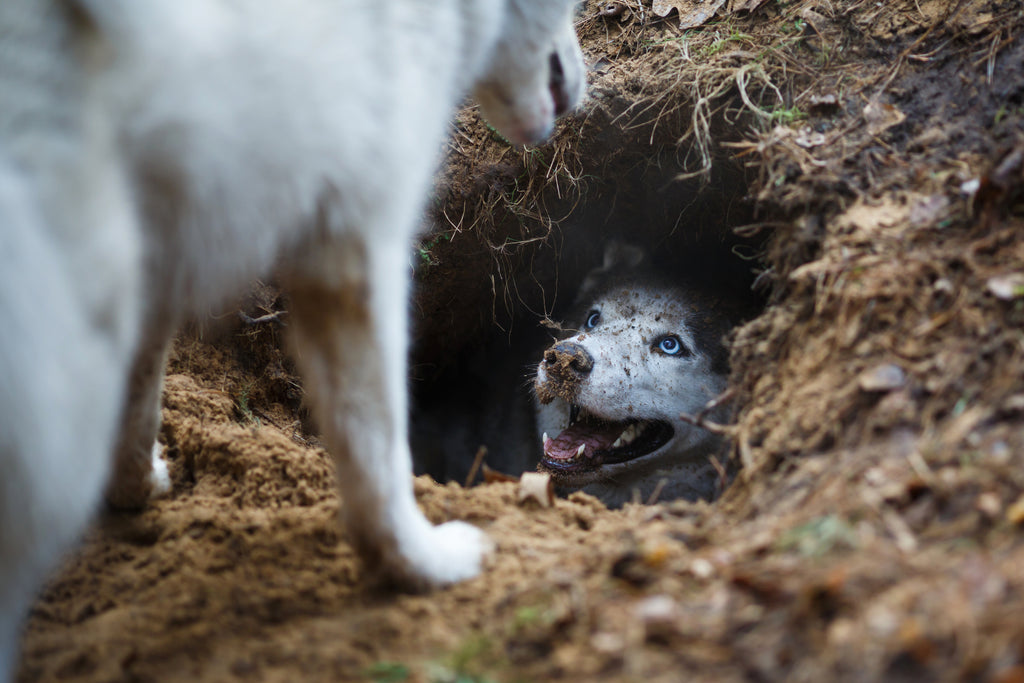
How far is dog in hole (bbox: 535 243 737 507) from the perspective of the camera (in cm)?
404

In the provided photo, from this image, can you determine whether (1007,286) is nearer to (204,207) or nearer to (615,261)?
(204,207)

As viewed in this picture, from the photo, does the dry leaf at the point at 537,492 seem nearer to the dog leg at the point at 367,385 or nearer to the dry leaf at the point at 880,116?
the dog leg at the point at 367,385

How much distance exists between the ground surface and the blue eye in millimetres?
884

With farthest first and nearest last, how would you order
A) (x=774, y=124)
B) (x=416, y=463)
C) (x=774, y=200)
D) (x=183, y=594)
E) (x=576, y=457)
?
(x=416, y=463) → (x=576, y=457) → (x=774, y=124) → (x=774, y=200) → (x=183, y=594)

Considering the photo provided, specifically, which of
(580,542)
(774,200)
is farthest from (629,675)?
(774,200)

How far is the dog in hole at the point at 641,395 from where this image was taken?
13.3 ft

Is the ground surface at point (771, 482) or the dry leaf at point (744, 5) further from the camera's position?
the dry leaf at point (744, 5)

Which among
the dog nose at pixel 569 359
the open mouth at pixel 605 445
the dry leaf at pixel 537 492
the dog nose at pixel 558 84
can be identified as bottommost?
the open mouth at pixel 605 445

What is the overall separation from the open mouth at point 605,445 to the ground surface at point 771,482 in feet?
4.27

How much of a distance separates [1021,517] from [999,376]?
0.50 meters

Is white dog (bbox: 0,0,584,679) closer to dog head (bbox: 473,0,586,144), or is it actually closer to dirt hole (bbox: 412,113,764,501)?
dog head (bbox: 473,0,586,144)

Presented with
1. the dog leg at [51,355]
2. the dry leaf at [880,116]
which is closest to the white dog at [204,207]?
the dog leg at [51,355]

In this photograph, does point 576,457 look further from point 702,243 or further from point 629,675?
point 629,675

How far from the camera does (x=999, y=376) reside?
5.64 ft
